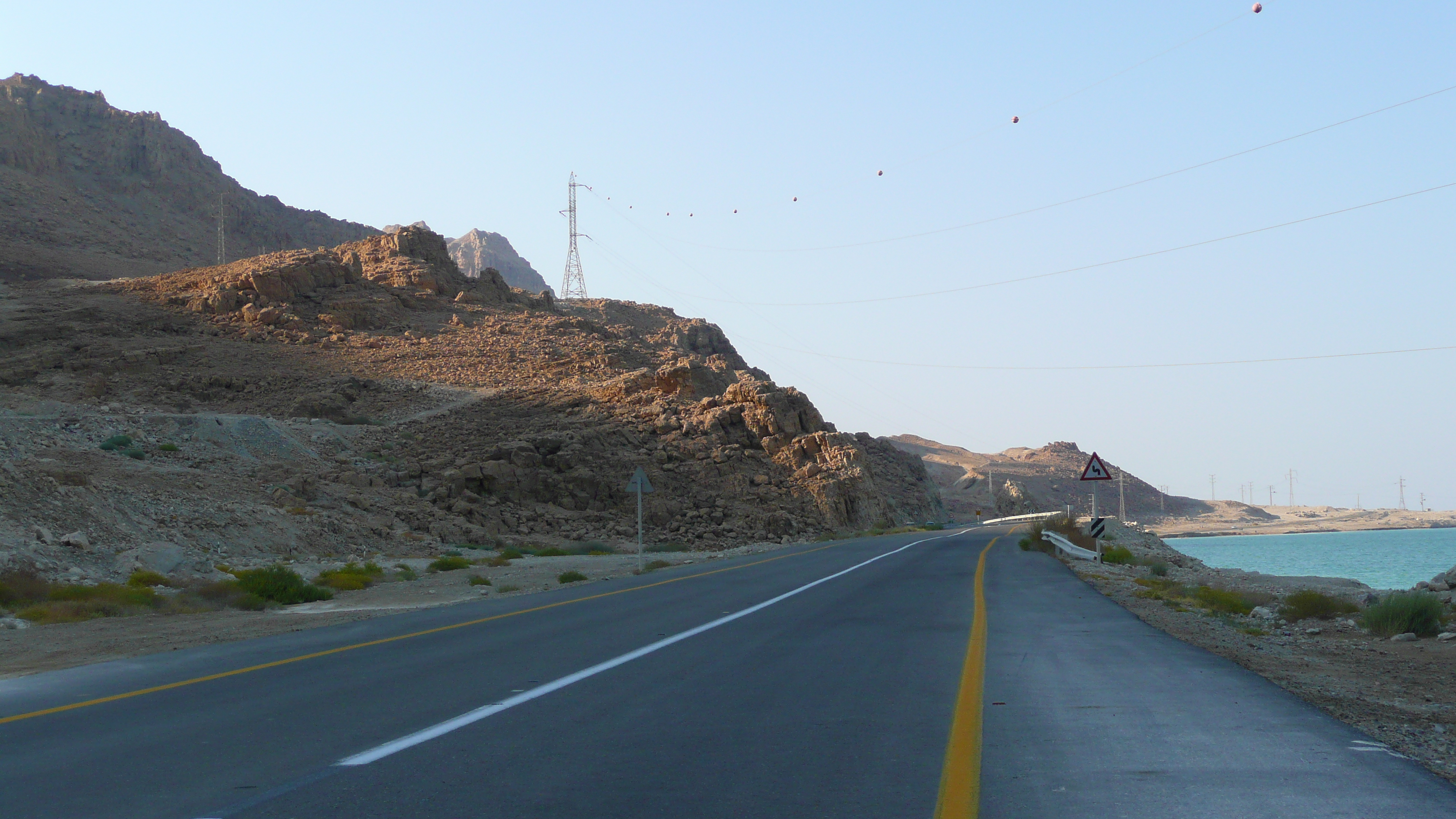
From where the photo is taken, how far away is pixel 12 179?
360ft

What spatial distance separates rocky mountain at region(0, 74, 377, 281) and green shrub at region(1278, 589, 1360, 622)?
98.8 metres

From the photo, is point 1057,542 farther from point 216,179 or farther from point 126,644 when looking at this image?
point 216,179

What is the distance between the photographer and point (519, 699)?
298 inches

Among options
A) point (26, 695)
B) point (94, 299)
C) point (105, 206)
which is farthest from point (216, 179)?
point (26, 695)

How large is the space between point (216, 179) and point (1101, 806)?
16077 centimetres

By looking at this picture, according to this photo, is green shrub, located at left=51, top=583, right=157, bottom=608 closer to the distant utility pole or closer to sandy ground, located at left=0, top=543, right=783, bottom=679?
sandy ground, located at left=0, top=543, right=783, bottom=679

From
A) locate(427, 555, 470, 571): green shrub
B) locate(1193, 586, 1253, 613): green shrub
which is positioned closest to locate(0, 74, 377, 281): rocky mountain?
locate(427, 555, 470, 571): green shrub

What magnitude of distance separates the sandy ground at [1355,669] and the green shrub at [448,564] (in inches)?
679

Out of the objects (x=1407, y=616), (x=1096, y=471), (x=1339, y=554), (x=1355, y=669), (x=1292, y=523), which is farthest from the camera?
(x=1292, y=523)

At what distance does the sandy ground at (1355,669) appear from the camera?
651cm

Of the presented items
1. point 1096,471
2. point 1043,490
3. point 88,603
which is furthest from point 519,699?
point 1043,490

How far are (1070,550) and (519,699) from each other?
2468 centimetres

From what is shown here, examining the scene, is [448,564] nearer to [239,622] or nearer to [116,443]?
[239,622]

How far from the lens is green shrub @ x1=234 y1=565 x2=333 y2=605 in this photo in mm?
18766
